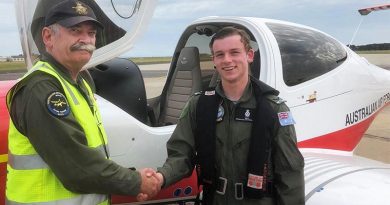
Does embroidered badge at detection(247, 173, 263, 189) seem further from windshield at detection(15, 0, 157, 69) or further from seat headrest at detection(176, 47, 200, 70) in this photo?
seat headrest at detection(176, 47, 200, 70)

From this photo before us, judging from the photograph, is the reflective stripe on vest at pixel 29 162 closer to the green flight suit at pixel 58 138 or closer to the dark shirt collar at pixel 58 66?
the green flight suit at pixel 58 138

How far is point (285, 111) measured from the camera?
2.16m

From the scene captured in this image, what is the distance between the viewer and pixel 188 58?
4.09 m

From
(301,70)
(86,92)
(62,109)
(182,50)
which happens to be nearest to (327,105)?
(301,70)

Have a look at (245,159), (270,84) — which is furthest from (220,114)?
(270,84)

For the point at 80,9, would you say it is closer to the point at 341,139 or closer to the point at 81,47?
the point at 81,47

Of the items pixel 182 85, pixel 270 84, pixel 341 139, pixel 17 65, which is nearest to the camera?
pixel 270 84

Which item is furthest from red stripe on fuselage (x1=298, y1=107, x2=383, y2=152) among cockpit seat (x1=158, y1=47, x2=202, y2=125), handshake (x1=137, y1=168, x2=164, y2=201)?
handshake (x1=137, y1=168, x2=164, y2=201)

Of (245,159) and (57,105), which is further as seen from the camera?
(245,159)

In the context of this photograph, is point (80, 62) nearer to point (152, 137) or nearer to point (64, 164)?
point (64, 164)

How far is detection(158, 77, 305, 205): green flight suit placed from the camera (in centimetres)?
209

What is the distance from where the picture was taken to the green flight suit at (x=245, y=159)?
6.84 feet

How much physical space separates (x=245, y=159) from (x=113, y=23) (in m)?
1.19

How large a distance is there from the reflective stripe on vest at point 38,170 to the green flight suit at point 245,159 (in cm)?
62
